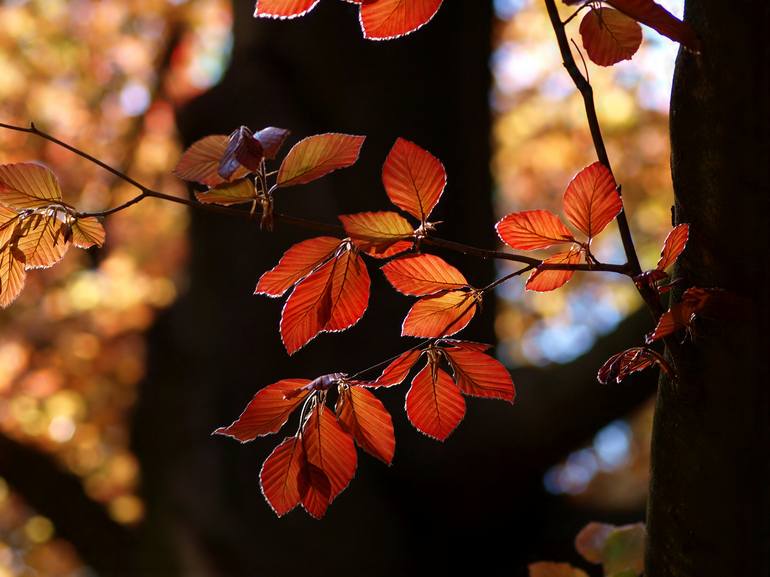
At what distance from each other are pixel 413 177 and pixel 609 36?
0.60 feet

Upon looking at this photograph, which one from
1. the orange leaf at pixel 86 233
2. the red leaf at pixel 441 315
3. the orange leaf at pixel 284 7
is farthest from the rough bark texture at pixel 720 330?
the orange leaf at pixel 86 233

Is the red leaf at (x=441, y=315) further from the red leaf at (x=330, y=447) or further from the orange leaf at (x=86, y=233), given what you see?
the orange leaf at (x=86, y=233)

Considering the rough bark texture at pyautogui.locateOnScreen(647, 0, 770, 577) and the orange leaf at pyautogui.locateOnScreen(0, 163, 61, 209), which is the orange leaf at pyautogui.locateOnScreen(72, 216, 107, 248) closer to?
the orange leaf at pyautogui.locateOnScreen(0, 163, 61, 209)

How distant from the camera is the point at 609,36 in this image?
1.89 feet

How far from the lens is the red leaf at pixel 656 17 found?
0.47m

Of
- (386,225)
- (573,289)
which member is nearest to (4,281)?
(386,225)

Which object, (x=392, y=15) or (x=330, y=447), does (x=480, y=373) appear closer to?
(x=330, y=447)

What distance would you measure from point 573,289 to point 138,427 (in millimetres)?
4526

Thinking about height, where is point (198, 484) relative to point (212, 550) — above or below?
above

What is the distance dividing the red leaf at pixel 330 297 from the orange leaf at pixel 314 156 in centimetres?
6

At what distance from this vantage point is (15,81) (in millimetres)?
5770

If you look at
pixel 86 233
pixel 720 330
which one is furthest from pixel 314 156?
pixel 720 330

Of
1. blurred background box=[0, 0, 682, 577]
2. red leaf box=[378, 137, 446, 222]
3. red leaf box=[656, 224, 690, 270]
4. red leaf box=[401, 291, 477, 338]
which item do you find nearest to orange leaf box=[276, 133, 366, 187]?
red leaf box=[378, 137, 446, 222]

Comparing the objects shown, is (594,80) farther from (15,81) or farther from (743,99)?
(743,99)
